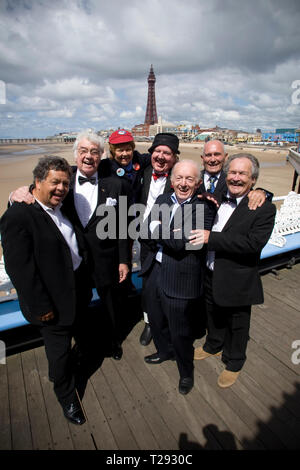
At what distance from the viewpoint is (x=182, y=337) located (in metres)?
2.21

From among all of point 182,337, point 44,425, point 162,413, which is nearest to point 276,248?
point 182,337

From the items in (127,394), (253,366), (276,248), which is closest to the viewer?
(127,394)

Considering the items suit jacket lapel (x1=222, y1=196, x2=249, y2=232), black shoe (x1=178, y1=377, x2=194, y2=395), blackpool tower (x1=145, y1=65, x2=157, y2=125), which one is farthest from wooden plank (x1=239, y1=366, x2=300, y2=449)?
blackpool tower (x1=145, y1=65, x2=157, y2=125)

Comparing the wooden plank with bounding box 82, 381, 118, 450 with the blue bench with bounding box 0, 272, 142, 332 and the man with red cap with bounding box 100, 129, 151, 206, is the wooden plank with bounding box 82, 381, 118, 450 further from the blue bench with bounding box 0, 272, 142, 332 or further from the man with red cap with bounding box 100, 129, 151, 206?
the man with red cap with bounding box 100, 129, 151, 206

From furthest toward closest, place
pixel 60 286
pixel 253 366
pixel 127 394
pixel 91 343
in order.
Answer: pixel 91 343 → pixel 253 366 → pixel 127 394 → pixel 60 286

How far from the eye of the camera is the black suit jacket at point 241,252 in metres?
1.95

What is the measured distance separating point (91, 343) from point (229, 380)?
5.12 ft

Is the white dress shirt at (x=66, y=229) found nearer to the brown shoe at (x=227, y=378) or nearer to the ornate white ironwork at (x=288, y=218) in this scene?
the brown shoe at (x=227, y=378)

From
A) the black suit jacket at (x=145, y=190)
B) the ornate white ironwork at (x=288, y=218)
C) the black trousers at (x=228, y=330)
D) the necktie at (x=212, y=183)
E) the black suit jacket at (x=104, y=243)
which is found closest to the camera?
the black suit jacket at (x=104, y=243)

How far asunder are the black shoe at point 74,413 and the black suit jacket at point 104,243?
1023 mm

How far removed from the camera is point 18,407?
2271 millimetres

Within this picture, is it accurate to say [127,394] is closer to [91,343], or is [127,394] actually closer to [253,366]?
[91,343]

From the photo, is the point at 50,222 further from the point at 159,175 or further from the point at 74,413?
the point at 74,413

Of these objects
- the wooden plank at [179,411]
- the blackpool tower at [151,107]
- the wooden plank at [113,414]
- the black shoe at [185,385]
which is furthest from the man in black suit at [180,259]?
the blackpool tower at [151,107]
